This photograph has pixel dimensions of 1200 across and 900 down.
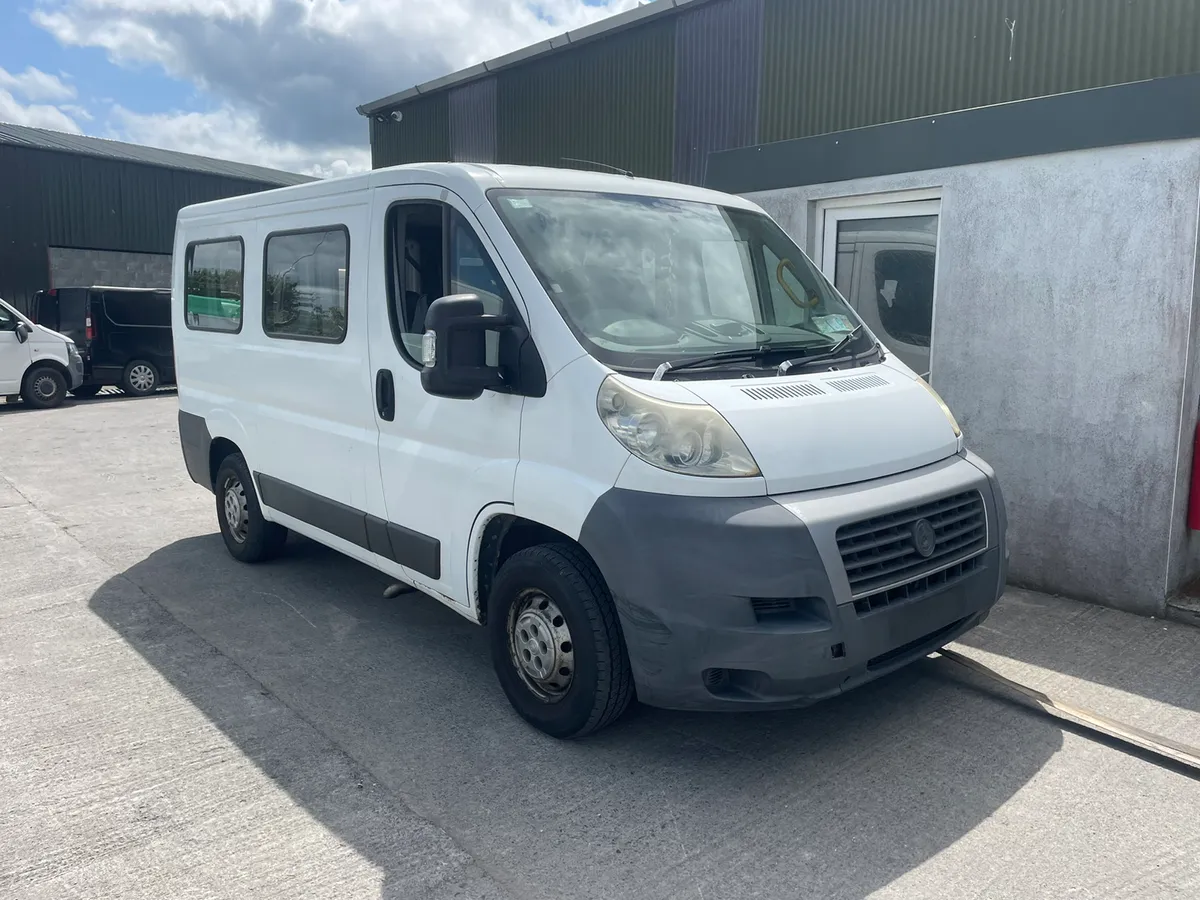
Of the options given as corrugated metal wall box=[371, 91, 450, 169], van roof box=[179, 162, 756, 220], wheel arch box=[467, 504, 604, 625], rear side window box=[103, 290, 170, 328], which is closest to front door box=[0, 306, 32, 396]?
rear side window box=[103, 290, 170, 328]

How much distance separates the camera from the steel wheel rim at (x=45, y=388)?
1497 centimetres

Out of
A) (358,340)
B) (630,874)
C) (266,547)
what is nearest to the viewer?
(630,874)

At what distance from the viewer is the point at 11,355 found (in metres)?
14.6

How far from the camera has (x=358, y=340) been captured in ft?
15.2

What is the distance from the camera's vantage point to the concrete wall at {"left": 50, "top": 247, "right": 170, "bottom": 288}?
2288cm

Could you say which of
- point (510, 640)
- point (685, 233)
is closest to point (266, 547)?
point (510, 640)

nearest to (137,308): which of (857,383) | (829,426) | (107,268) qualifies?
(107,268)

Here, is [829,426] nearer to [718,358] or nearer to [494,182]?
[718,358]

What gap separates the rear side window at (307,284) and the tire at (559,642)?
1.77 m

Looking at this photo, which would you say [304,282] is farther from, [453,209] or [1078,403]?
[1078,403]

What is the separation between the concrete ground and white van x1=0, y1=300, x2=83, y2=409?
11049 mm

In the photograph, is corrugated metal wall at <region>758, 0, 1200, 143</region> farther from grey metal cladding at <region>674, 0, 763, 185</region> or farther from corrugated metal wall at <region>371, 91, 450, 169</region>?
corrugated metal wall at <region>371, 91, 450, 169</region>

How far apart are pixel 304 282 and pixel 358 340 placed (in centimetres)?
76

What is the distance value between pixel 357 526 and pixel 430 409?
95cm
